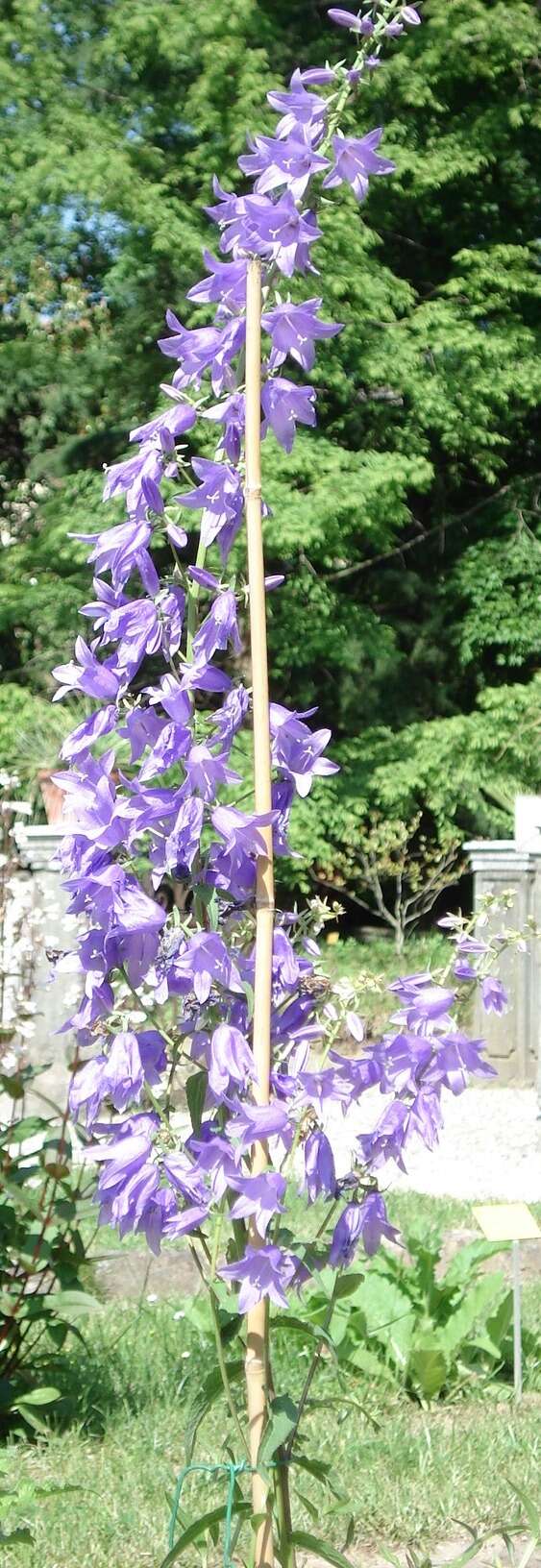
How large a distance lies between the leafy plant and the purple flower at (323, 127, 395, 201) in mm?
2256

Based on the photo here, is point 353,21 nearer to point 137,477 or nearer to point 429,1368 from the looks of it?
point 137,477

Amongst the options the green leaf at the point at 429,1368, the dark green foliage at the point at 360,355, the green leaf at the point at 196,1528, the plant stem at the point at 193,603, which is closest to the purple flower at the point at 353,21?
the plant stem at the point at 193,603

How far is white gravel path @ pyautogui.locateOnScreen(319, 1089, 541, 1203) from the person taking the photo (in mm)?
5836

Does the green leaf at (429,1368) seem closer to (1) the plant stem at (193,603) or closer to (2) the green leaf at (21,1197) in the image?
(2) the green leaf at (21,1197)

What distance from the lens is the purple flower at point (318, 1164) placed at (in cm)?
135

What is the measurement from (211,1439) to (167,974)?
1680 mm

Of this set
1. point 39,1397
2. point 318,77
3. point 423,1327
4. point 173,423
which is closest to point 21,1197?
point 39,1397

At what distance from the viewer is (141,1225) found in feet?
4.42

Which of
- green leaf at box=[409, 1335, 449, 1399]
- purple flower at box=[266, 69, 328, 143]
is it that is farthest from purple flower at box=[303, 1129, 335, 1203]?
green leaf at box=[409, 1335, 449, 1399]

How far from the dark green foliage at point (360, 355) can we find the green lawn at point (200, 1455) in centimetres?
901

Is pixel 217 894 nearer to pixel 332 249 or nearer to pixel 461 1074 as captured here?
pixel 461 1074

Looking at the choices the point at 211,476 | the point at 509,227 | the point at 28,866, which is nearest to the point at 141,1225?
the point at 211,476

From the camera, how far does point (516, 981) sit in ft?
31.7

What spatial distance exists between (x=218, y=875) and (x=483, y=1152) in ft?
19.2
